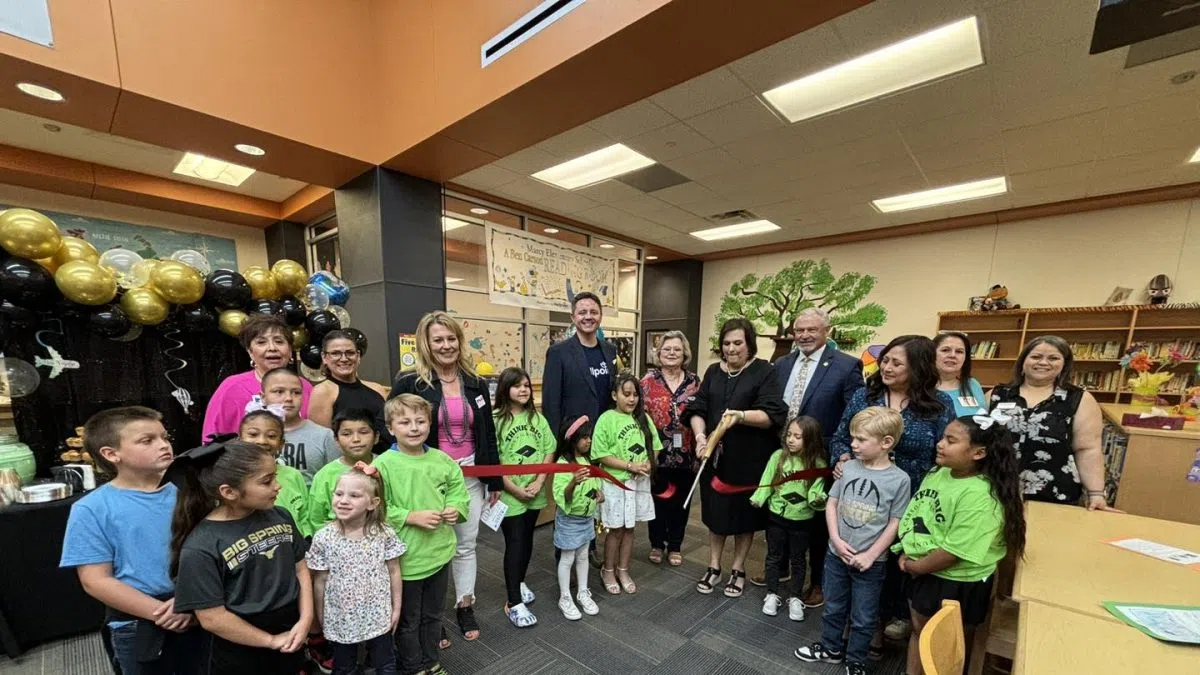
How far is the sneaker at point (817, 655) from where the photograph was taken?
1855 mm

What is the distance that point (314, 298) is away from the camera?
3.20 m

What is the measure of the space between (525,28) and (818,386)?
9.09 feet

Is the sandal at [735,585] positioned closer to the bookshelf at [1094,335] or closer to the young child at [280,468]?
the young child at [280,468]

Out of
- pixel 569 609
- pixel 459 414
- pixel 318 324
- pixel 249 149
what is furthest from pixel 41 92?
pixel 569 609

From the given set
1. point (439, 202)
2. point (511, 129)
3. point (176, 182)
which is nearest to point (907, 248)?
point (511, 129)

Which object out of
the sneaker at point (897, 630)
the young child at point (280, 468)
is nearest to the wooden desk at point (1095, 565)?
the sneaker at point (897, 630)

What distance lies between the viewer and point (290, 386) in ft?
5.46

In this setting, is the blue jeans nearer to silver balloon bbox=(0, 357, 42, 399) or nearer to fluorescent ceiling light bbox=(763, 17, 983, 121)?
fluorescent ceiling light bbox=(763, 17, 983, 121)

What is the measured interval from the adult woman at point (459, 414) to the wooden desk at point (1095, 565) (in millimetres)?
2066

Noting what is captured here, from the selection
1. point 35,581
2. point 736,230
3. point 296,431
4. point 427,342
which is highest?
point 736,230

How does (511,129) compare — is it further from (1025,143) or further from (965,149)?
(1025,143)

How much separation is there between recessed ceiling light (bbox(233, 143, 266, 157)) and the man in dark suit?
13.7 ft

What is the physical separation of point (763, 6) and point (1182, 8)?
2.05 meters

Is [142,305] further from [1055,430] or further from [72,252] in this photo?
[1055,430]
